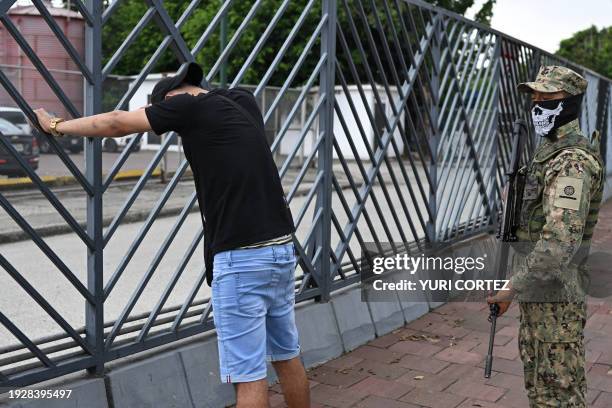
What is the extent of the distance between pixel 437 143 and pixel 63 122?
170 inches

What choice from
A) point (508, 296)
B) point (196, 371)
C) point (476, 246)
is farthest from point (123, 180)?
point (508, 296)

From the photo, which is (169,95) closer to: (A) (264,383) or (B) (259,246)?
(B) (259,246)

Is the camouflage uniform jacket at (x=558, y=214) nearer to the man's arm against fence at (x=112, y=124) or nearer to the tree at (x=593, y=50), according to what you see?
the man's arm against fence at (x=112, y=124)

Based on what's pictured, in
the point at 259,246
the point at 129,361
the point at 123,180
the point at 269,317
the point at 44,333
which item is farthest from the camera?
the point at 123,180

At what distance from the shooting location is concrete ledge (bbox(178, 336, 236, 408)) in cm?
391

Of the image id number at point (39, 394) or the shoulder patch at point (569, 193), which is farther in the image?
the image id number at point (39, 394)

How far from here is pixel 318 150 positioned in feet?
16.6

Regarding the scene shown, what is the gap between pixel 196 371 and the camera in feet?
13.0

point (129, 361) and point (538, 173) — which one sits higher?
point (538, 173)

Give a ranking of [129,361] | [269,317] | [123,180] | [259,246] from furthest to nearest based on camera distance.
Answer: [123,180]
[129,361]
[269,317]
[259,246]

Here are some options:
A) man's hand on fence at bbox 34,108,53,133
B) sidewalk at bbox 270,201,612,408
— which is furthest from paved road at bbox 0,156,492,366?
man's hand on fence at bbox 34,108,53,133

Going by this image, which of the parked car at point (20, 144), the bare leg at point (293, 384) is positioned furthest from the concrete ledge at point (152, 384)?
the parked car at point (20, 144)

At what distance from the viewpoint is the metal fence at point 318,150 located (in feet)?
11.1

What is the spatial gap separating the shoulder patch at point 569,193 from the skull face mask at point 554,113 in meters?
0.30
